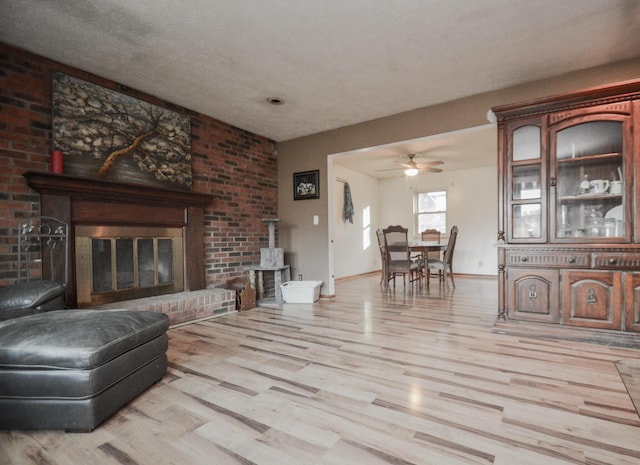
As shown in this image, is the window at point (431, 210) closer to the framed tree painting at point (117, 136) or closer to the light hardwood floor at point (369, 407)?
the light hardwood floor at point (369, 407)

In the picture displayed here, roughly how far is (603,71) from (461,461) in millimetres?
3629

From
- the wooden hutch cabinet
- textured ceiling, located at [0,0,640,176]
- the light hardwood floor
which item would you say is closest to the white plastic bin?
the light hardwood floor

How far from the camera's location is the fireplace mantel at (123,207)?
9.18 feet

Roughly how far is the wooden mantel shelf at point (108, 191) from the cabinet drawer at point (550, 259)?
3.42 metres

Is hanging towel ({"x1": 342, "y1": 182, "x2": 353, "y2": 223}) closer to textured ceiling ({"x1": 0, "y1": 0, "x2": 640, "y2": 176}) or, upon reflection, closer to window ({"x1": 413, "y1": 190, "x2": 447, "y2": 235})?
window ({"x1": 413, "y1": 190, "x2": 447, "y2": 235})

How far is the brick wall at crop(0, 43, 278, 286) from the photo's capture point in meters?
2.59

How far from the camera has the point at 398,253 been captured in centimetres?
535

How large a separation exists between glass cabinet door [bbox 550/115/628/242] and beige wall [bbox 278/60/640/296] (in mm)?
626

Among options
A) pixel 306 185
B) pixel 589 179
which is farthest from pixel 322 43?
pixel 589 179

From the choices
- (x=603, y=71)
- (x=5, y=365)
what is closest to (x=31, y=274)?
(x=5, y=365)

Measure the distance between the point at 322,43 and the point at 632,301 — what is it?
10.6 ft

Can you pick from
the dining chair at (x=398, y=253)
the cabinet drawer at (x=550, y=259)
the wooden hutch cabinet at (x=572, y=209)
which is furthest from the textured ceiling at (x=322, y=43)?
the dining chair at (x=398, y=253)

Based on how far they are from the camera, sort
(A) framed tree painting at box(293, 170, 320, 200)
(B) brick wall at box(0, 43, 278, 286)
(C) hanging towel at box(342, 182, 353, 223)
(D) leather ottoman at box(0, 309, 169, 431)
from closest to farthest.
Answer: (D) leather ottoman at box(0, 309, 169, 431)
(B) brick wall at box(0, 43, 278, 286)
(A) framed tree painting at box(293, 170, 320, 200)
(C) hanging towel at box(342, 182, 353, 223)

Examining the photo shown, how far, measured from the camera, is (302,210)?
507 cm
